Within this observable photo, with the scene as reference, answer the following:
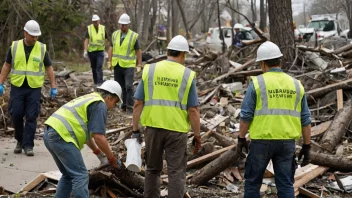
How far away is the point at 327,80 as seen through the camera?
980 centimetres

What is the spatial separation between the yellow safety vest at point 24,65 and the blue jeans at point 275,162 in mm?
3721

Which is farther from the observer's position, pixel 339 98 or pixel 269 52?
pixel 339 98

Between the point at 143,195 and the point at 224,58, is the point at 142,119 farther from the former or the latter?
the point at 224,58

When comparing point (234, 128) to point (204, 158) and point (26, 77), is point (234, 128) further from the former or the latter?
point (26, 77)

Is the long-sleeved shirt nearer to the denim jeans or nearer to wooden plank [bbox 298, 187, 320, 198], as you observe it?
wooden plank [bbox 298, 187, 320, 198]

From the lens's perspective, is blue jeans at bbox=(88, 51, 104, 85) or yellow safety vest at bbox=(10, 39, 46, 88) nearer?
yellow safety vest at bbox=(10, 39, 46, 88)

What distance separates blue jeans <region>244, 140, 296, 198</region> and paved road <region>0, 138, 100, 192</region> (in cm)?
275

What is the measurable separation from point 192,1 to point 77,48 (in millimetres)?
32689

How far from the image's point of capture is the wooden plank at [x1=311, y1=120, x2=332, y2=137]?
802 centimetres

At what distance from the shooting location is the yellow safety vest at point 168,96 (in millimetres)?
4898

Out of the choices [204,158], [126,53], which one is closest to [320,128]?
[204,158]

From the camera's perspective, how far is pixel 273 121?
15.3 ft

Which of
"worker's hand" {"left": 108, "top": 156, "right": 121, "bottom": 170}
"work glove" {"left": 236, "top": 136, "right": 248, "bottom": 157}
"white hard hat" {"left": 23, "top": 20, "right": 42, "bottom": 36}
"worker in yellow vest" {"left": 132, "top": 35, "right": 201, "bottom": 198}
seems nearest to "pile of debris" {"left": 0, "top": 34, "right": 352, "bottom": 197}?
"worker's hand" {"left": 108, "top": 156, "right": 121, "bottom": 170}

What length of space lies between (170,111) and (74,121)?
92 centimetres
